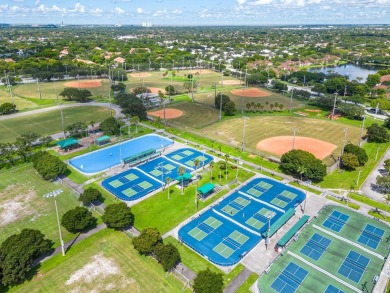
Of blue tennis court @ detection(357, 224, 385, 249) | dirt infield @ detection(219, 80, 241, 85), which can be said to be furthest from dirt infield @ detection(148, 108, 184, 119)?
blue tennis court @ detection(357, 224, 385, 249)

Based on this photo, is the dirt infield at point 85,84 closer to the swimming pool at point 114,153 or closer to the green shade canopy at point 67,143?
the swimming pool at point 114,153

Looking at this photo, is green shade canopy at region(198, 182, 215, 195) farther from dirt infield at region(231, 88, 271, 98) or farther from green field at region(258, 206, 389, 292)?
dirt infield at region(231, 88, 271, 98)

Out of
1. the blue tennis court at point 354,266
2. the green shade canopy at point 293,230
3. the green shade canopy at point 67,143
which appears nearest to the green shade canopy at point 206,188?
the green shade canopy at point 293,230

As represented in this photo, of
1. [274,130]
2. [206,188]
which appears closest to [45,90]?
[274,130]

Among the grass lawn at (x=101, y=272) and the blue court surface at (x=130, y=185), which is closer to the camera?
the grass lawn at (x=101, y=272)

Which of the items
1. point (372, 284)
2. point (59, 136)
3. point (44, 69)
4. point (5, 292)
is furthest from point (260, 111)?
point (44, 69)

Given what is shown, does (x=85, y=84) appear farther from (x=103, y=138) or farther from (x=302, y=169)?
(x=302, y=169)
